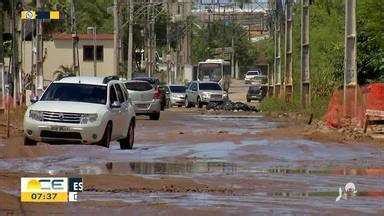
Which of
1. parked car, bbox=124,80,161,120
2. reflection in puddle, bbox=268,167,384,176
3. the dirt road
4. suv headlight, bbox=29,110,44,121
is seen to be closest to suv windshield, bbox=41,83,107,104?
suv headlight, bbox=29,110,44,121

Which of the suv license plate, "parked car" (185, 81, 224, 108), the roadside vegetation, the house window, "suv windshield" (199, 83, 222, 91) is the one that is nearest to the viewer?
the suv license plate

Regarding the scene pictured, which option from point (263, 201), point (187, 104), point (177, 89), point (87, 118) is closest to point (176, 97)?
point (177, 89)

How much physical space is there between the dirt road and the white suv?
0.45 meters

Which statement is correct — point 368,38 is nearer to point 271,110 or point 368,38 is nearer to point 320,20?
point 271,110

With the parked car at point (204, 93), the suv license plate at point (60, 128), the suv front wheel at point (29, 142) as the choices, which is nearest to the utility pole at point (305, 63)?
the parked car at point (204, 93)

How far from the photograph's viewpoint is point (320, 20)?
232 ft

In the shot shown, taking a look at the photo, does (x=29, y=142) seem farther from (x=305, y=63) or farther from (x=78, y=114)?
(x=305, y=63)

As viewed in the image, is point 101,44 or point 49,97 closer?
point 49,97

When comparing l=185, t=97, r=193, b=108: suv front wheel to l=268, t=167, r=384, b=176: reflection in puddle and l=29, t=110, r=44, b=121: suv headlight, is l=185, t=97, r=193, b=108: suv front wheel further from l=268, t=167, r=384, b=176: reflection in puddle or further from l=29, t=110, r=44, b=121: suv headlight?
l=268, t=167, r=384, b=176: reflection in puddle

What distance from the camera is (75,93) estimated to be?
2420cm

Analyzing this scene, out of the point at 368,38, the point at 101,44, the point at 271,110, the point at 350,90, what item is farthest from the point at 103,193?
the point at 101,44

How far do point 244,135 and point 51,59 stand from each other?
7678 cm

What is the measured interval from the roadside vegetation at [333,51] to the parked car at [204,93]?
5.46 metres

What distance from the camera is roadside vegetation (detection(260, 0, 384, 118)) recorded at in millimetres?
41375
